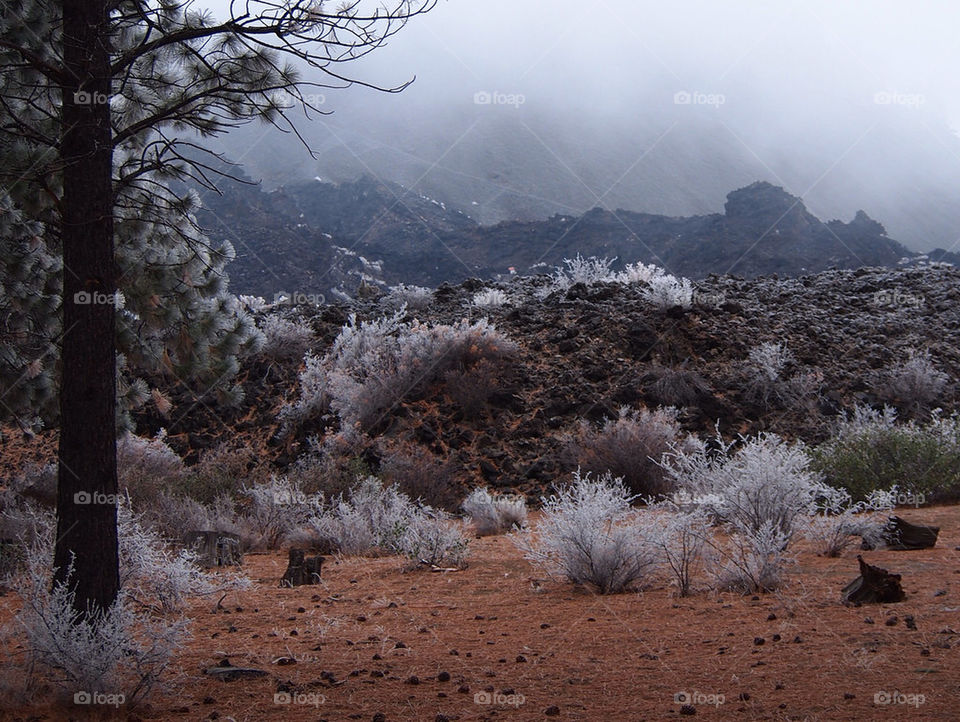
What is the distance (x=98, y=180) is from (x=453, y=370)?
1129 cm

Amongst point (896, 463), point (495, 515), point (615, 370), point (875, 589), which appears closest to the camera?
point (875, 589)

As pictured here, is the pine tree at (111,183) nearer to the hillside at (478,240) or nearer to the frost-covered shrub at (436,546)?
the frost-covered shrub at (436,546)

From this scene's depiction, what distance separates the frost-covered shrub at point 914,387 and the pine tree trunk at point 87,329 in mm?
13231

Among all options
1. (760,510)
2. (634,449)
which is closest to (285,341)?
(634,449)

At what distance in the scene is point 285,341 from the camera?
19125 millimetres

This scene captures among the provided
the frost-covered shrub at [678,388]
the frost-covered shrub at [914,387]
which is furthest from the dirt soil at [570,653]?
the frost-covered shrub at [914,387]

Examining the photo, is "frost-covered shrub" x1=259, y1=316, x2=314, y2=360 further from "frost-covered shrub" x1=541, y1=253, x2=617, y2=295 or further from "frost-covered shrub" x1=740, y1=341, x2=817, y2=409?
"frost-covered shrub" x1=740, y1=341, x2=817, y2=409

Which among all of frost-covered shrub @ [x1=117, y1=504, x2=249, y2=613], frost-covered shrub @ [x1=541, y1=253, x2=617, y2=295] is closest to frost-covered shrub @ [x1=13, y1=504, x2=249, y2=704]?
frost-covered shrub @ [x1=117, y1=504, x2=249, y2=613]

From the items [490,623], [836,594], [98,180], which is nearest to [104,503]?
[98,180]

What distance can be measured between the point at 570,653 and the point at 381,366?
11457 mm

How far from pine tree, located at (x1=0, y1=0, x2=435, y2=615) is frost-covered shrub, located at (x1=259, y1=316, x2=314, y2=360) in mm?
10596

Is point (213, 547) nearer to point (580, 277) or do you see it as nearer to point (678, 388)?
point (678, 388)

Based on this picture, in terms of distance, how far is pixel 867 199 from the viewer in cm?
5981

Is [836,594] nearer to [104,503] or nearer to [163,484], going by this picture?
[104,503]
